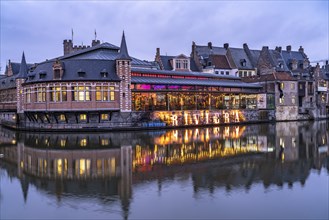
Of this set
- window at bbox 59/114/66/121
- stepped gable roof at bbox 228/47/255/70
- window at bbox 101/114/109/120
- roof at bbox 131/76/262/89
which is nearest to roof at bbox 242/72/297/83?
roof at bbox 131/76/262/89

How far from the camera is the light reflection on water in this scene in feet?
53.7

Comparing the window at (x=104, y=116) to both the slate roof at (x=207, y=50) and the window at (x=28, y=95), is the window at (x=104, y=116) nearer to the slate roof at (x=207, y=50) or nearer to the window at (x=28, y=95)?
the window at (x=28, y=95)

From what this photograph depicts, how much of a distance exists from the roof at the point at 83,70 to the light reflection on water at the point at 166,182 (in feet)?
67.4

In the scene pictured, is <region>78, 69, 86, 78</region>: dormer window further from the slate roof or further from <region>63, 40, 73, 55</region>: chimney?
<region>63, 40, 73, 55</region>: chimney

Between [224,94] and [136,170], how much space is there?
50.6 meters

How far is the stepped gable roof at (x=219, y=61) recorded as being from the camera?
8643 centimetres

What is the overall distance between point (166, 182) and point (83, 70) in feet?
124

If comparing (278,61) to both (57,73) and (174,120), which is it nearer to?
(174,120)

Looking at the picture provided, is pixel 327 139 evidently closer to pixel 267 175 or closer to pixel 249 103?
pixel 267 175

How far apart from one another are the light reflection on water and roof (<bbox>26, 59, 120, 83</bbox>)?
20.6 metres

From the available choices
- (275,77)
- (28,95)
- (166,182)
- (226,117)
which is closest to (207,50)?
(275,77)

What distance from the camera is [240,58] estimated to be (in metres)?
91.5

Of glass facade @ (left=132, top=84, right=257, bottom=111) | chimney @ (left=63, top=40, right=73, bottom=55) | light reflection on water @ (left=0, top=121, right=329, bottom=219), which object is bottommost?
light reflection on water @ (left=0, top=121, right=329, bottom=219)

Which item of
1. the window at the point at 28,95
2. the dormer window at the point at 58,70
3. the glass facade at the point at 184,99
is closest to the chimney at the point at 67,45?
the window at the point at 28,95
